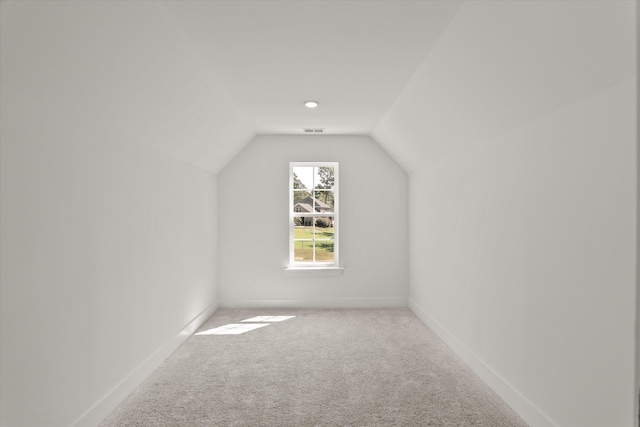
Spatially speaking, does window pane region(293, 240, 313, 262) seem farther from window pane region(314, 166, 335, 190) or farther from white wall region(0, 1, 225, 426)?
white wall region(0, 1, 225, 426)

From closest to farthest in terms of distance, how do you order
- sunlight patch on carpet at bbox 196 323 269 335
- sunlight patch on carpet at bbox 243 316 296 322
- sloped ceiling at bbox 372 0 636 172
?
sloped ceiling at bbox 372 0 636 172
sunlight patch on carpet at bbox 196 323 269 335
sunlight patch on carpet at bbox 243 316 296 322

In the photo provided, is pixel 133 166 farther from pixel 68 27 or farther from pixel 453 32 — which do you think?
pixel 453 32

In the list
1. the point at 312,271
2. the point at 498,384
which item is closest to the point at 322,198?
the point at 312,271

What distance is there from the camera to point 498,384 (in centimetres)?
303

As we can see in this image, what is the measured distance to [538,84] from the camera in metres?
2.24

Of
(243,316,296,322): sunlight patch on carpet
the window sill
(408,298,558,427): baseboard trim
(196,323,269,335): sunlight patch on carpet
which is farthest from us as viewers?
the window sill

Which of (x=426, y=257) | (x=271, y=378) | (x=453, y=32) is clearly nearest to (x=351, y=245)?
(x=426, y=257)

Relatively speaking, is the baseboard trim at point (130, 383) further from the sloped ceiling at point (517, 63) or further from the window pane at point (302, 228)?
the sloped ceiling at point (517, 63)

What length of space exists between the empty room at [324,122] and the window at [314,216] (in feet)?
4.07

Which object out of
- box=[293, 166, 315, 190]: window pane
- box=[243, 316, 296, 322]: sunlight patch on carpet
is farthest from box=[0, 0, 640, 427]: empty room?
box=[293, 166, 315, 190]: window pane

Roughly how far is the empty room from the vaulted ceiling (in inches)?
0.6

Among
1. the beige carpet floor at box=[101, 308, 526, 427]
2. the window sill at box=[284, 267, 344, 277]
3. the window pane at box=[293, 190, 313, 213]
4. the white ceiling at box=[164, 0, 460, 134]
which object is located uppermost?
the white ceiling at box=[164, 0, 460, 134]

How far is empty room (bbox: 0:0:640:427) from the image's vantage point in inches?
74.8

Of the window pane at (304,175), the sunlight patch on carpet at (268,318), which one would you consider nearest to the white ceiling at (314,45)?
the window pane at (304,175)
